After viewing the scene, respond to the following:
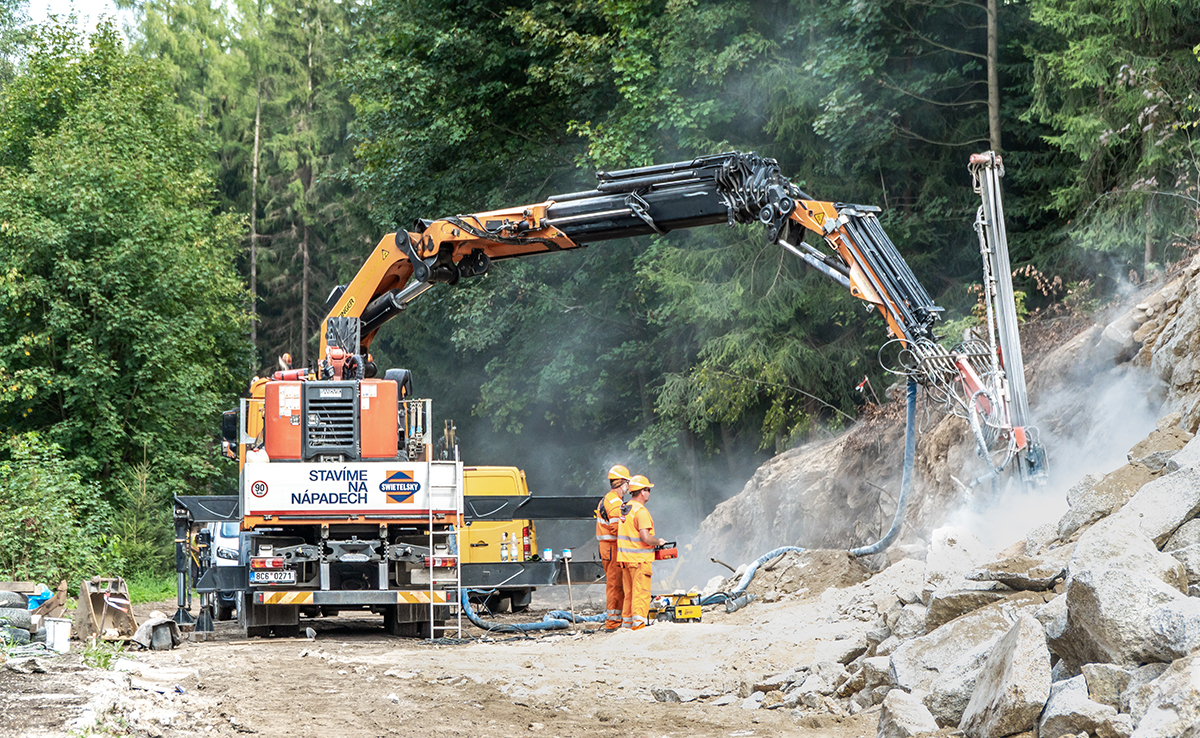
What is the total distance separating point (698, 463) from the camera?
84.1ft

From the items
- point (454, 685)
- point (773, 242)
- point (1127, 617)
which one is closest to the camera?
point (1127, 617)

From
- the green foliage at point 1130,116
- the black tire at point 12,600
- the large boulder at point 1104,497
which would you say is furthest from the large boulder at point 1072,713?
the green foliage at point 1130,116

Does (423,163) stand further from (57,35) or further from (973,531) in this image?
(973,531)

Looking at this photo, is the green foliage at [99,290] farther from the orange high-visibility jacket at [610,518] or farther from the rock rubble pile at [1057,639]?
the rock rubble pile at [1057,639]

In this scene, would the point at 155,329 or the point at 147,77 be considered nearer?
the point at 155,329

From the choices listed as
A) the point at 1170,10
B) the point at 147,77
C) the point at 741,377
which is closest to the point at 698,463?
the point at 741,377

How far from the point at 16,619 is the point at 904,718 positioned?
24.3ft

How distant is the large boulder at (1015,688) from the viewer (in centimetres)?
526

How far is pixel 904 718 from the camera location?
5863mm

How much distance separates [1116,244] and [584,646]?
974 cm

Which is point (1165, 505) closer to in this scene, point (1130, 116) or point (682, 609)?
point (682, 609)

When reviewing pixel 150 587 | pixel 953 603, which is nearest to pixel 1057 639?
pixel 953 603

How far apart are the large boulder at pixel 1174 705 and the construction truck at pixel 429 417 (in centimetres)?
616

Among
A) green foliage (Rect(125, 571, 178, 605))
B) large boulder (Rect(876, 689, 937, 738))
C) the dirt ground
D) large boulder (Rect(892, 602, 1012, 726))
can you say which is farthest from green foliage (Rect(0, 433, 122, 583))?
large boulder (Rect(876, 689, 937, 738))
